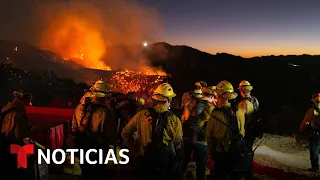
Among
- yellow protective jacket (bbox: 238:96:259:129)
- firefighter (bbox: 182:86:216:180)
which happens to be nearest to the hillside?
yellow protective jacket (bbox: 238:96:259:129)

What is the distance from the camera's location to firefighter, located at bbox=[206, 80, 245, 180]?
3.85m

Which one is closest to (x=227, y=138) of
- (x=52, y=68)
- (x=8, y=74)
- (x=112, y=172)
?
(x=112, y=172)

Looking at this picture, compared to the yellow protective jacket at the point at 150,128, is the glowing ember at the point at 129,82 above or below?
above

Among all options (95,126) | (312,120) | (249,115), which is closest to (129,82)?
(312,120)

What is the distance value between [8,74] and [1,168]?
16962 mm

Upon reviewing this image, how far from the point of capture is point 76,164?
5.60m

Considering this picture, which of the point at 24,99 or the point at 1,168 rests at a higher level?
the point at 24,99

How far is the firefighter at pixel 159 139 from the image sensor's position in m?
3.42

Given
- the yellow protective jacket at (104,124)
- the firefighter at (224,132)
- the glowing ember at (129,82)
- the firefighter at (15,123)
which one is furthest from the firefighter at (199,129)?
the glowing ember at (129,82)

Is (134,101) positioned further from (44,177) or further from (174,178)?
(174,178)

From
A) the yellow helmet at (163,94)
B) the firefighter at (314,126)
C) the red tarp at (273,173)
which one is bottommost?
the red tarp at (273,173)

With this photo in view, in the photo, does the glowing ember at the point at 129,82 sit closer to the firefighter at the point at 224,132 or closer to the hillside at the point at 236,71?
the hillside at the point at 236,71

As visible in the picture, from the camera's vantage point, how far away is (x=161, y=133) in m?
3.40

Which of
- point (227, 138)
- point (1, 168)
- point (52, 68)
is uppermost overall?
point (52, 68)
